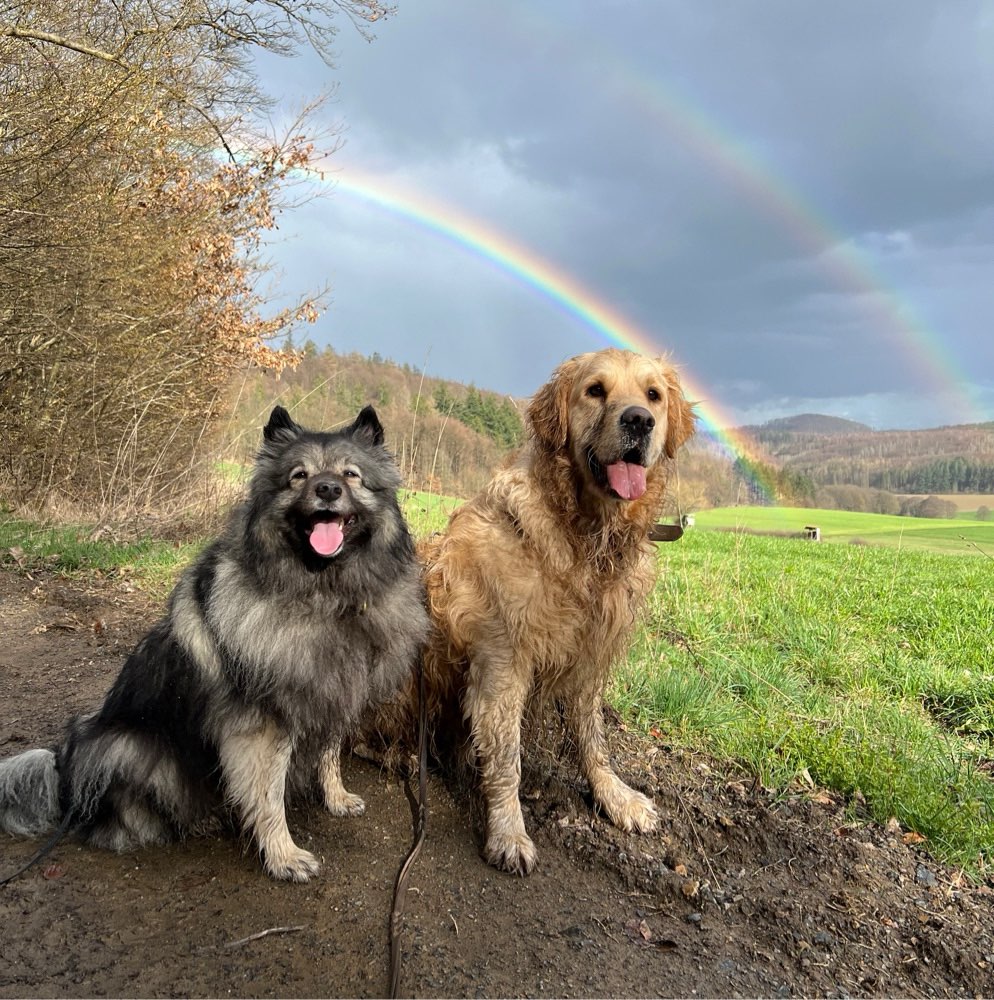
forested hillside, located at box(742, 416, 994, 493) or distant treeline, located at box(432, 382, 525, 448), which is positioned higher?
forested hillside, located at box(742, 416, 994, 493)

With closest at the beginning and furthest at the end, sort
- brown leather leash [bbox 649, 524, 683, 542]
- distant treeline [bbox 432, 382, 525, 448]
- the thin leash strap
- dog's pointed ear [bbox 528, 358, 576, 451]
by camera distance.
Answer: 1. the thin leash strap
2. dog's pointed ear [bbox 528, 358, 576, 451]
3. brown leather leash [bbox 649, 524, 683, 542]
4. distant treeline [bbox 432, 382, 525, 448]

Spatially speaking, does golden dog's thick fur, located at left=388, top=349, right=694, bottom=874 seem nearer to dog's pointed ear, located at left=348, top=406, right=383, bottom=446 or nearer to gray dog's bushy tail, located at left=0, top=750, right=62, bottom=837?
dog's pointed ear, located at left=348, top=406, right=383, bottom=446

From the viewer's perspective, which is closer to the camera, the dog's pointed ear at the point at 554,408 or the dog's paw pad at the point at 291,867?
the dog's paw pad at the point at 291,867

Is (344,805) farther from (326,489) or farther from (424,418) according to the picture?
(424,418)

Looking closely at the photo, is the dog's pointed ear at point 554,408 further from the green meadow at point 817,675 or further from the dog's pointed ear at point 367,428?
the green meadow at point 817,675

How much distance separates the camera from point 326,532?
9.65 feet

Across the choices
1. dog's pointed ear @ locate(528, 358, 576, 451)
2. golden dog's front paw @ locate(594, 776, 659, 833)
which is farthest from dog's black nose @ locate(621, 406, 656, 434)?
golden dog's front paw @ locate(594, 776, 659, 833)


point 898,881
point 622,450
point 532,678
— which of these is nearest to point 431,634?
point 532,678

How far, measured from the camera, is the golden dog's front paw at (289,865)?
9.91ft

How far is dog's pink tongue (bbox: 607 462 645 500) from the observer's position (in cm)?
316

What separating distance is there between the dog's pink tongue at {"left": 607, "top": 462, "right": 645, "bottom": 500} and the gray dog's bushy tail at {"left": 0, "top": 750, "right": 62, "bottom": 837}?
2.78m

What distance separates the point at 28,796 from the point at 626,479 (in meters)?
2.97

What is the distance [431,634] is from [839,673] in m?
3.57

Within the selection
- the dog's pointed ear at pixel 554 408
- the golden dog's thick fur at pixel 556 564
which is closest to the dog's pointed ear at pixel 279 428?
the golden dog's thick fur at pixel 556 564
